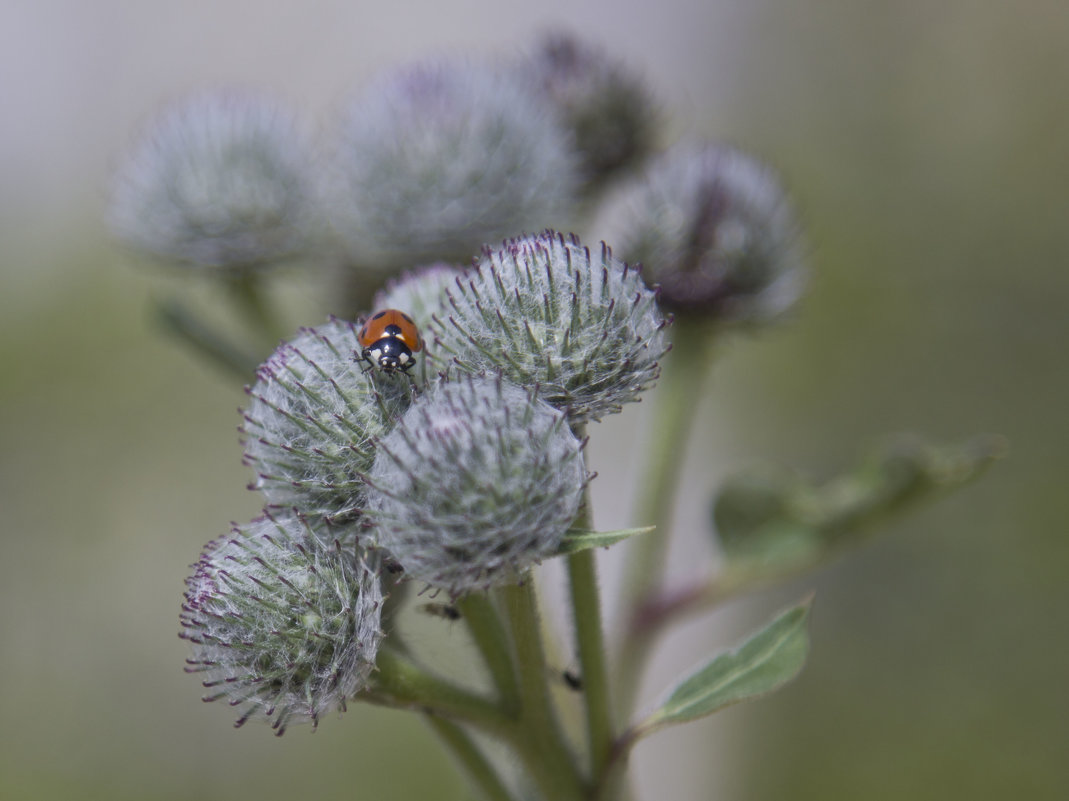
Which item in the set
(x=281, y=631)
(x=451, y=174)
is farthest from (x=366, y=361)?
(x=451, y=174)

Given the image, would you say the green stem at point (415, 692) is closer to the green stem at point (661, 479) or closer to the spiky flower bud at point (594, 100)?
the green stem at point (661, 479)

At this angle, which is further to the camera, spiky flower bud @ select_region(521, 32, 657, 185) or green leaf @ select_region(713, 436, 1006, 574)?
spiky flower bud @ select_region(521, 32, 657, 185)

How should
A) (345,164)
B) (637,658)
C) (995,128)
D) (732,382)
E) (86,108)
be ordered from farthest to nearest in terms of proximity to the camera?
(86,108)
(732,382)
(995,128)
(345,164)
(637,658)

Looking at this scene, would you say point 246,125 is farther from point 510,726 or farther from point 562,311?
point 510,726

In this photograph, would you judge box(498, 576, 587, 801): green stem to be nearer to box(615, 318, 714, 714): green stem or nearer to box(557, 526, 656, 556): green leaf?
box(557, 526, 656, 556): green leaf

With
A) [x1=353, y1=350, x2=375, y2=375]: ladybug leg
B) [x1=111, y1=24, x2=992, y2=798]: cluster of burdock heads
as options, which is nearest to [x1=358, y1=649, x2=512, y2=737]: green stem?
[x1=111, y1=24, x2=992, y2=798]: cluster of burdock heads

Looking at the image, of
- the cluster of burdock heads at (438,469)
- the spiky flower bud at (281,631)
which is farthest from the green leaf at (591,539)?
the spiky flower bud at (281,631)

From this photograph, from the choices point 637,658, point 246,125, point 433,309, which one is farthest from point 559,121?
point 637,658
